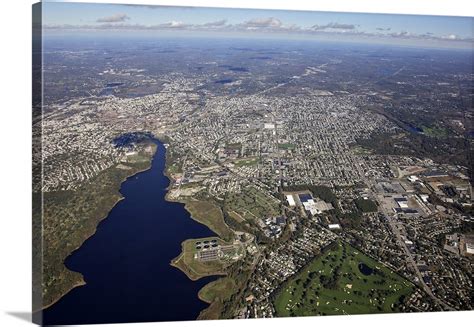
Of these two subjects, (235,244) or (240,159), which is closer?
(235,244)

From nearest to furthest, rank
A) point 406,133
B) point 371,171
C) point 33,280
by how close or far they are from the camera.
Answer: point 33,280
point 371,171
point 406,133

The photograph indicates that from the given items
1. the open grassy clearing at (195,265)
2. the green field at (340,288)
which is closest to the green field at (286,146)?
the green field at (340,288)

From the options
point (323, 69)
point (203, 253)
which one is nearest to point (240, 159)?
point (203, 253)

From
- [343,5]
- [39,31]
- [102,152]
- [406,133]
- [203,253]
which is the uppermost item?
[343,5]

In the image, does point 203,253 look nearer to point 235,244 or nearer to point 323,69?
point 235,244

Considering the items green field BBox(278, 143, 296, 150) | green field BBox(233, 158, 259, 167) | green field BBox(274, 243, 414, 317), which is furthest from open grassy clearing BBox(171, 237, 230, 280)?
green field BBox(278, 143, 296, 150)

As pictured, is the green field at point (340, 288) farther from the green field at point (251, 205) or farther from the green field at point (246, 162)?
the green field at point (246, 162)

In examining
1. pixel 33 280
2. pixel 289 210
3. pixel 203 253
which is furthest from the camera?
pixel 289 210
